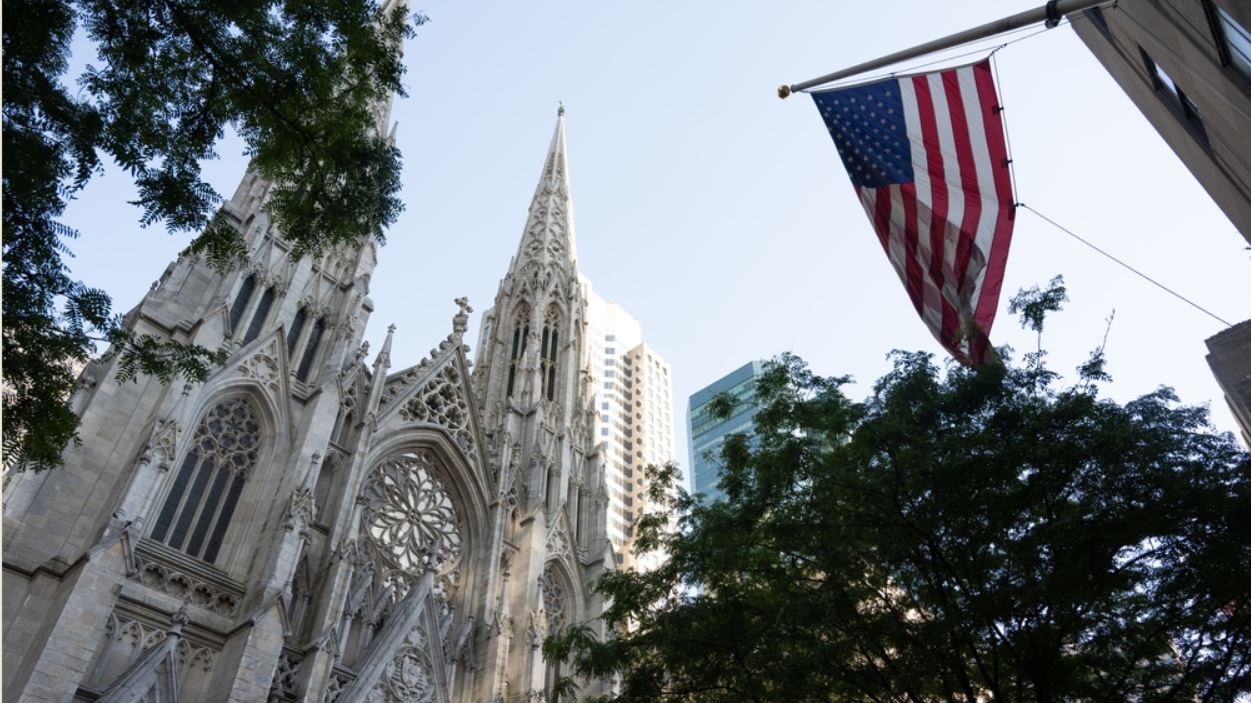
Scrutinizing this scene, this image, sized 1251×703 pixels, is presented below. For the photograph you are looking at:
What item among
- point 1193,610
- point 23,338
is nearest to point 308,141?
point 23,338

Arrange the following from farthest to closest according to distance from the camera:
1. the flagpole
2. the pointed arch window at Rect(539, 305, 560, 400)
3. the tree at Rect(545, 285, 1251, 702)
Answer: the pointed arch window at Rect(539, 305, 560, 400)
the tree at Rect(545, 285, 1251, 702)
the flagpole

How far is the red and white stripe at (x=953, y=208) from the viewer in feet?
38.1

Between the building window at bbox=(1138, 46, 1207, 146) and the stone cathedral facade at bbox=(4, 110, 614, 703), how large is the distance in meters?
19.9

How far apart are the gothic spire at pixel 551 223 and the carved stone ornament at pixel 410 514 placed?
1568 cm

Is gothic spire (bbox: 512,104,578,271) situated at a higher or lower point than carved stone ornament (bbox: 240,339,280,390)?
higher

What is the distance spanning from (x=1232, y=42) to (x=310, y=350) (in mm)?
24374

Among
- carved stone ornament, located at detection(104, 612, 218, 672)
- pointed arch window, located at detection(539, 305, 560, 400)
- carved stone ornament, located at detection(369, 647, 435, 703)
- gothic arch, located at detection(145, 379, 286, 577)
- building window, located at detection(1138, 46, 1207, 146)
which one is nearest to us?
building window, located at detection(1138, 46, 1207, 146)

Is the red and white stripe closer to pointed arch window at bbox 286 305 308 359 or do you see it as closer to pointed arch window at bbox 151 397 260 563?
pointed arch window at bbox 151 397 260 563

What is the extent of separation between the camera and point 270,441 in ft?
81.1

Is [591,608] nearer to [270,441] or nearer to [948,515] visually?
[270,441]

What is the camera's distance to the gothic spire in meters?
43.6

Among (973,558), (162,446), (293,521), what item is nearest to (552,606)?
(293,521)

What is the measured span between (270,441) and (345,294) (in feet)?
21.9

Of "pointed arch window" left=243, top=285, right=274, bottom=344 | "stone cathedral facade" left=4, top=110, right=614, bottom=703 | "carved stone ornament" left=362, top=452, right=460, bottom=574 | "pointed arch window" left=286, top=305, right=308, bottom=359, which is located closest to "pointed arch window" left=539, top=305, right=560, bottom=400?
"stone cathedral facade" left=4, top=110, right=614, bottom=703
